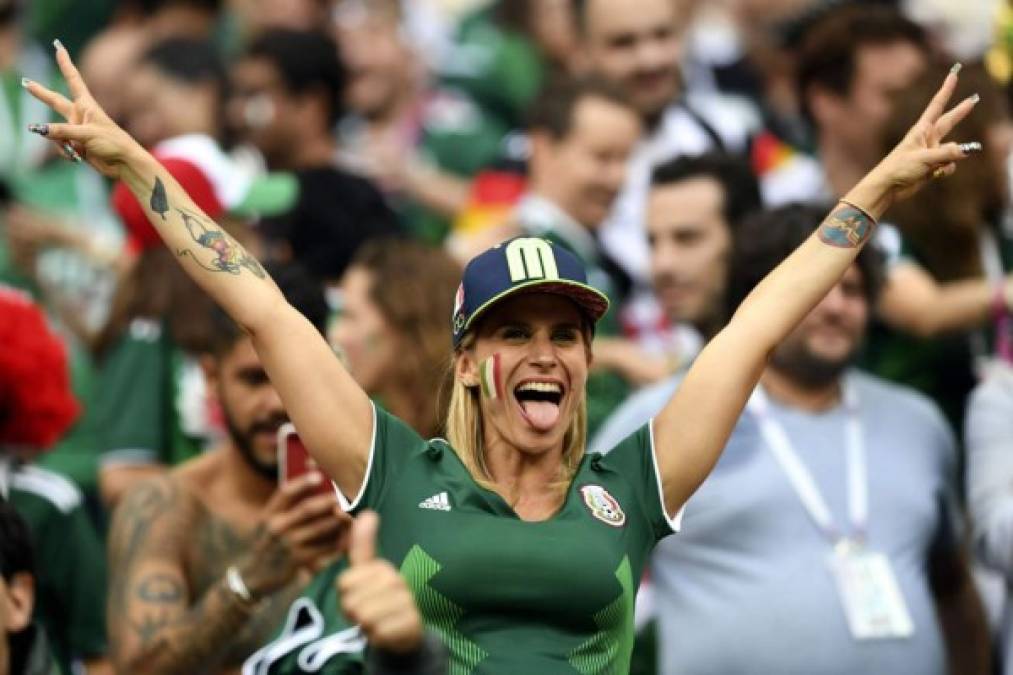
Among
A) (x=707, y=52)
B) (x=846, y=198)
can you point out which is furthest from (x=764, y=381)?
(x=707, y=52)

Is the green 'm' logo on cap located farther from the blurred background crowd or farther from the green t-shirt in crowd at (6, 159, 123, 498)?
the green t-shirt in crowd at (6, 159, 123, 498)

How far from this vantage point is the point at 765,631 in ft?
21.9

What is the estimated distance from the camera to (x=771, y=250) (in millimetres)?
7121

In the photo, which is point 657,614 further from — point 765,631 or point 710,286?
point 710,286

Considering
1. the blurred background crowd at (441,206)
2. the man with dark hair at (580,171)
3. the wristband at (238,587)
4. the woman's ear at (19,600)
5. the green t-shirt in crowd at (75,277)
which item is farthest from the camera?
the man with dark hair at (580,171)

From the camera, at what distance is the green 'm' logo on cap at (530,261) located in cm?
502

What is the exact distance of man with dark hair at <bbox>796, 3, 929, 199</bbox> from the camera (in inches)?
351

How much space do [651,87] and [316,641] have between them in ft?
14.7

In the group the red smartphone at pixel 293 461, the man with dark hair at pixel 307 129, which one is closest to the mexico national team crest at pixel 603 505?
the red smartphone at pixel 293 461

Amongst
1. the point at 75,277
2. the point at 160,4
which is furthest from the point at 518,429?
the point at 160,4

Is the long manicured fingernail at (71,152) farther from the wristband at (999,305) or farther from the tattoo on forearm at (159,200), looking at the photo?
the wristband at (999,305)

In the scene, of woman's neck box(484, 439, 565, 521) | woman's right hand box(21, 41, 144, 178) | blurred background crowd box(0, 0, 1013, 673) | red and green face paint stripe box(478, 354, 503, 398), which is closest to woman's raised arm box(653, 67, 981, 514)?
woman's neck box(484, 439, 565, 521)

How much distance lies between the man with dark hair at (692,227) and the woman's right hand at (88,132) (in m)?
3.21

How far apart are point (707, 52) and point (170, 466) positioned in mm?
4624
